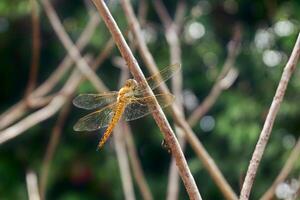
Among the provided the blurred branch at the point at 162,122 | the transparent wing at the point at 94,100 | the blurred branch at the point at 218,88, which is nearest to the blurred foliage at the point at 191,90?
the blurred branch at the point at 218,88

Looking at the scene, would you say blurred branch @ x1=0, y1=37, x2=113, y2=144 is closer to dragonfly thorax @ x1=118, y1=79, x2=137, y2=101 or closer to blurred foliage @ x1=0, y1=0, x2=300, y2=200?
dragonfly thorax @ x1=118, y1=79, x2=137, y2=101

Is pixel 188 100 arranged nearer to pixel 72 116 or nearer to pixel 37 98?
pixel 72 116

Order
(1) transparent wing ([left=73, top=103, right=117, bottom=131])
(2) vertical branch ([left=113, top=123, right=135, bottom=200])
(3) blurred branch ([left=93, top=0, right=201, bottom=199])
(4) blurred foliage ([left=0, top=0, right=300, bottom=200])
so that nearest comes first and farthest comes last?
(3) blurred branch ([left=93, top=0, right=201, bottom=199]) < (1) transparent wing ([left=73, top=103, right=117, bottom=131]) < (2) vertical branch ([left=113, top=123, right=135, bottom=200]) < (4) blurred foliage ([left=0, top=0, right=300, bottom=200])

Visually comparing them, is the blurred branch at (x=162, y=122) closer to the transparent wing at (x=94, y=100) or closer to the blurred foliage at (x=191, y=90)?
the transparent wing at (x=94, y=100)

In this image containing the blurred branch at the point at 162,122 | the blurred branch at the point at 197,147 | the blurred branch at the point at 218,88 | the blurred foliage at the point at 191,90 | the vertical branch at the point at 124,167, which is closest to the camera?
the blurred branch at the point at 162,122

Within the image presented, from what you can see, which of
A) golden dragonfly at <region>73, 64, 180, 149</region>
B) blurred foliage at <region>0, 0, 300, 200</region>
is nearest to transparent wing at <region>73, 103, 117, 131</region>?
golden dragonfly at <region>73, 64, 180, 149</region>

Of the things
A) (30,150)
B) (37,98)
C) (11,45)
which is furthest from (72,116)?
(37,98)

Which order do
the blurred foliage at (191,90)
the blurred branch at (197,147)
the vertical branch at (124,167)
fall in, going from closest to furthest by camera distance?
the blurred branch at (197,147) → the vertical branch at (124,167) → the blurred foliage at (191,90)
